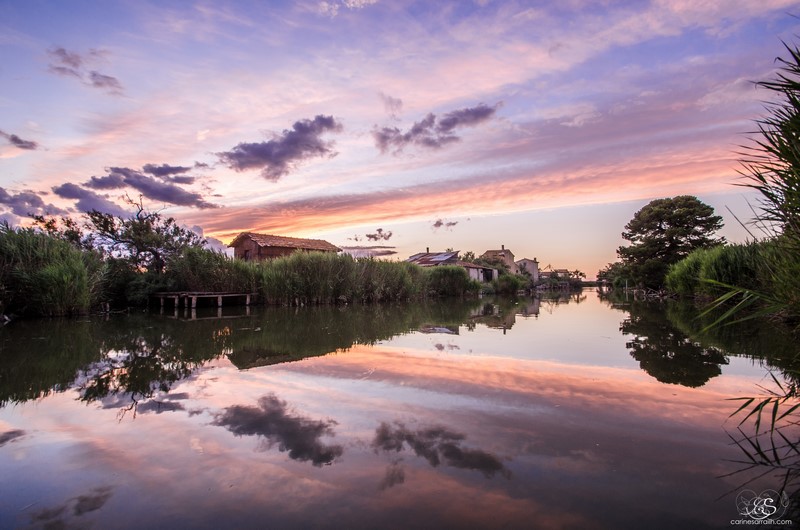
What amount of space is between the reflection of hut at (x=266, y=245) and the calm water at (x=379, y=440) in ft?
107

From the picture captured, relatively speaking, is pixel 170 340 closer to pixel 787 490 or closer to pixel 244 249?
pixel 787 490

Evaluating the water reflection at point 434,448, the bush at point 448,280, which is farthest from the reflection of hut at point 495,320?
the bush at point 448,280

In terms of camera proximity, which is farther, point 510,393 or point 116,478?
point 510,393

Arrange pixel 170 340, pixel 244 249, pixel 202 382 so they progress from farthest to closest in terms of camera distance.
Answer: pixel 244 249 < pixel 170 340 < pixel 202 382

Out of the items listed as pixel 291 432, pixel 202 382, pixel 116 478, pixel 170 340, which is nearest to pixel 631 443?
pixel 291 432

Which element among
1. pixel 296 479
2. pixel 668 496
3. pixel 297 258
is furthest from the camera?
pixel 297 258

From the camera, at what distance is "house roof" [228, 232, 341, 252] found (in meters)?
38.7

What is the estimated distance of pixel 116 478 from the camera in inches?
94.9

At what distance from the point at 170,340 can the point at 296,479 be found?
7154 mm

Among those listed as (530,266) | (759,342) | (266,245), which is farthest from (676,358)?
(530,266)

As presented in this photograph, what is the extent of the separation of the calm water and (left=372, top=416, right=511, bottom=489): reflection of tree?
0.06 feet

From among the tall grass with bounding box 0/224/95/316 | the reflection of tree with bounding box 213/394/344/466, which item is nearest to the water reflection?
the reflection of tree with bounding box 213/394/344/466

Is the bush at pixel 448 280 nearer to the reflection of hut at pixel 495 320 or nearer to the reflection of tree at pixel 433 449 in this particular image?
the reflection of hut at pixel 495 320

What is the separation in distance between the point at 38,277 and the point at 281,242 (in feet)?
90.4
